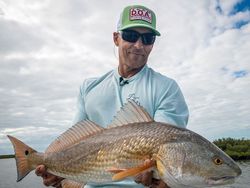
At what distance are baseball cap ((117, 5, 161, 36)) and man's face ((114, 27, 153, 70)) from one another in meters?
0.07

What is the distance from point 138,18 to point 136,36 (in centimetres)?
24

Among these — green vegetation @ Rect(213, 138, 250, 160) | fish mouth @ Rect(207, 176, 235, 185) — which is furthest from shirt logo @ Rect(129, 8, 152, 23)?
green vegetation @ Rect(213, 138, 250, 160)

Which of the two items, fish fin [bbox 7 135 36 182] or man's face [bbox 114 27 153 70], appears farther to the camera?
man's face [bbox 114 27 153 70]

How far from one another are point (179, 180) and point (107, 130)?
1003 millimetres

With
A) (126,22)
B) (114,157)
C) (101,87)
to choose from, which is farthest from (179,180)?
(126,22)

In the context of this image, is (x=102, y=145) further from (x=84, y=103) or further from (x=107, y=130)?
(x=84, y=103)

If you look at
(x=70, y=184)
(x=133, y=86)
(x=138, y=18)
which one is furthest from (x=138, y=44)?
(x=70, y=184)

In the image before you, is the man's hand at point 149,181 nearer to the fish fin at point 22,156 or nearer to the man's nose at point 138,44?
the fish fin at point 22,156

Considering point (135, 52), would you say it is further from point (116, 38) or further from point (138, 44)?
point (116, 38)

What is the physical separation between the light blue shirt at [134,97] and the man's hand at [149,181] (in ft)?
1.68

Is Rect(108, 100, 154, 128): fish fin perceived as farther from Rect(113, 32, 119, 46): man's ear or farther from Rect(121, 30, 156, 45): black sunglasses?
Rect(113, 32, 119, 46): man's ear

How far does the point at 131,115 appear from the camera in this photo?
3914 millimetres

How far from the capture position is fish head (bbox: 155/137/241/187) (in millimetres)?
3400

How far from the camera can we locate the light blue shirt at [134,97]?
4496mm
